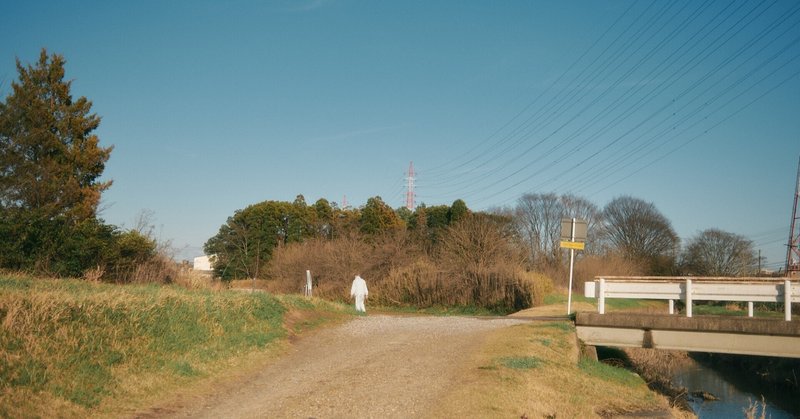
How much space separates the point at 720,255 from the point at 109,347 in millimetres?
70652

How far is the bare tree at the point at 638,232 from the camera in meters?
69.9

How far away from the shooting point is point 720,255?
68.0 m

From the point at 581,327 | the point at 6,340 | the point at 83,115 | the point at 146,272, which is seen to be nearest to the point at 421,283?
the point at 146,272

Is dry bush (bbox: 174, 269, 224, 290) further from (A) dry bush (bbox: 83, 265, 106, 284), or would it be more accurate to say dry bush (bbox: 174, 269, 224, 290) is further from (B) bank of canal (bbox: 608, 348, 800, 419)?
(B) bank of canal (bbox: 608, 348, 800, 419)

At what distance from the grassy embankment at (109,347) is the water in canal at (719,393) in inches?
455

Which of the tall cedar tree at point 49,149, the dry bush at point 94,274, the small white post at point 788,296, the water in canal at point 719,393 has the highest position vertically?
the tall cedar tree at point 49,149

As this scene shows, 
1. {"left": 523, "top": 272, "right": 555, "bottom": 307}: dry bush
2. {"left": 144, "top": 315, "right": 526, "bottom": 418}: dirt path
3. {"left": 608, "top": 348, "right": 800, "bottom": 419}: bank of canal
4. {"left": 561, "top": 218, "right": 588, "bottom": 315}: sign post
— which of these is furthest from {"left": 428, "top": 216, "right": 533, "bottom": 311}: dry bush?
{"left": 144, "top": 315, "right": 526, "bottom": 418}: dirt path

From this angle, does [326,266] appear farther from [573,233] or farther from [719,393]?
[719,393]

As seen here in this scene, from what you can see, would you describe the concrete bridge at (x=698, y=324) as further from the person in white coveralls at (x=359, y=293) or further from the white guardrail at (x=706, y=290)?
the person in white coveralls at (x=359, y=293)

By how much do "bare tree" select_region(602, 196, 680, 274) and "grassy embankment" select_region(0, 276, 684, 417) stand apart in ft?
192

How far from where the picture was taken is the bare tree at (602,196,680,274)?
6994 centimetres

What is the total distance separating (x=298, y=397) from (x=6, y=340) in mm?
4192

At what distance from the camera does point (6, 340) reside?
8664 mm

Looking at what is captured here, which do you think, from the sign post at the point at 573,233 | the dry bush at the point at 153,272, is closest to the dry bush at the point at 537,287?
the sign post at the point at 573,233
